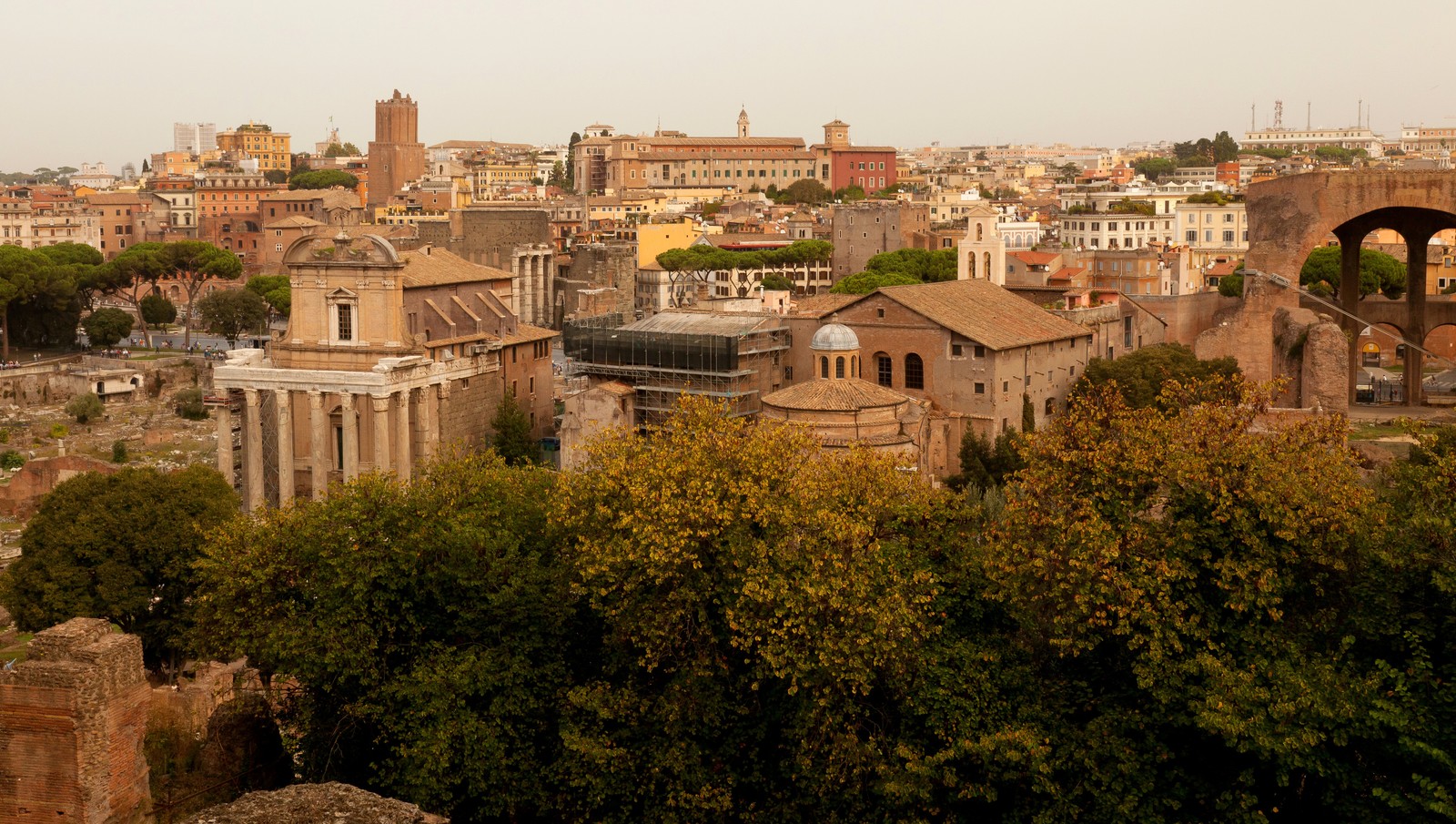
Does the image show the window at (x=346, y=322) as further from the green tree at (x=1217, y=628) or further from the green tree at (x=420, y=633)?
the green tree at (x=1217, y=628)

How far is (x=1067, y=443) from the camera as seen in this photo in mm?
17766

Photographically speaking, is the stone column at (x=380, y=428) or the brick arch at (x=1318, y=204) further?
the stone column at (x=380, y=428)

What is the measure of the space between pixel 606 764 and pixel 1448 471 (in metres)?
8.66

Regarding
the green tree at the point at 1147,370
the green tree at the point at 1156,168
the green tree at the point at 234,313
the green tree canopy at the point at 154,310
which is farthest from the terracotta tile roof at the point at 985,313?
the green tree at the point at 1156,168

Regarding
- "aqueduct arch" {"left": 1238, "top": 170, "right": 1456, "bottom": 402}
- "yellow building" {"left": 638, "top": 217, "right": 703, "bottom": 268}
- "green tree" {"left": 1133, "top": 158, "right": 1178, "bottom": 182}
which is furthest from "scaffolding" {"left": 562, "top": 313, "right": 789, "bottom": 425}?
"green tree" {"left": 1133, "top": 158, "right": 1178, "bottom": 182}

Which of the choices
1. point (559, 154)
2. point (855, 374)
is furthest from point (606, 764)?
point (559, 154)

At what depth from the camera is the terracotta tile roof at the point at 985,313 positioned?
32.5 meters

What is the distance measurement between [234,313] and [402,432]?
35.2 m

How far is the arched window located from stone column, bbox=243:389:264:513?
13.1m

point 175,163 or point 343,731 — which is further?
point 175,163

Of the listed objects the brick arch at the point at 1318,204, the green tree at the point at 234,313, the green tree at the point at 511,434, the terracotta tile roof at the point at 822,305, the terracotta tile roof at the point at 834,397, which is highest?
the brick arch at the point at 1318,204

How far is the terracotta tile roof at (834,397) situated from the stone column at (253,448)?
10911mm

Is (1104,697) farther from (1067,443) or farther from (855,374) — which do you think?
(855,374)

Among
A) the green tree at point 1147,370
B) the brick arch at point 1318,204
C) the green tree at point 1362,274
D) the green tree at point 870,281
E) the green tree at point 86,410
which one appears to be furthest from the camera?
the green tree at point 86,410
